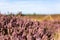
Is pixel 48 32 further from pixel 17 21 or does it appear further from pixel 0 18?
pixel 0 18

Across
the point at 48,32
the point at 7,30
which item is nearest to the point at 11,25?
the point at 7,30

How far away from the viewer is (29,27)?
6.61 metres

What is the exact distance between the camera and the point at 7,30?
6.54m

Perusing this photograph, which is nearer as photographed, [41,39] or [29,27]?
[41,39]

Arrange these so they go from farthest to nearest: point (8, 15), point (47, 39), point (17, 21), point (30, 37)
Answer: point (8, 15), point (17, 21), point (47, 39), point (30, 37)


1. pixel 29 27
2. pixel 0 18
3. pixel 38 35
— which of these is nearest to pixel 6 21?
pixel 0 18

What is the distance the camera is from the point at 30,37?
19.4ft

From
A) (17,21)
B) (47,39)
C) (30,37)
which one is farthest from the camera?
Result: (17,21)

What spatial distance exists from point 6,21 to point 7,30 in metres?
0.46

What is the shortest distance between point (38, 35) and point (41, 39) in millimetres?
163

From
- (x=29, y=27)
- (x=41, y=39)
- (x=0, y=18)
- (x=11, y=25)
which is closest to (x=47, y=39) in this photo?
(x=41, y=39)

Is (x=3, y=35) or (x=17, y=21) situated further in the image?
(x=17, y=21)

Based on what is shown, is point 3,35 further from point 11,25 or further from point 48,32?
point 48,32

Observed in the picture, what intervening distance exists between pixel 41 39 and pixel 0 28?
1.20 meters
